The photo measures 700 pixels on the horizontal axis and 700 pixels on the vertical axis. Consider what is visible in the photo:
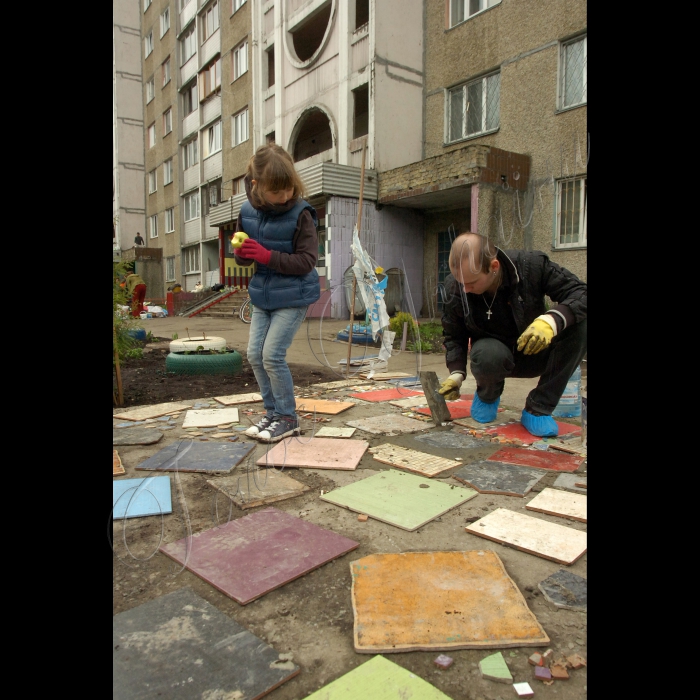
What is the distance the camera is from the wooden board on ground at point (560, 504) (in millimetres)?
1812

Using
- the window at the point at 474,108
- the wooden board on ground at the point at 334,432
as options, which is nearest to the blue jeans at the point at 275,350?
the wooden board on ground at the point at 334,432

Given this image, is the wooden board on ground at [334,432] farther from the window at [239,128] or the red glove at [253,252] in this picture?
the window at [239,128]

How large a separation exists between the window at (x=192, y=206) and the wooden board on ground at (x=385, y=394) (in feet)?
68.3

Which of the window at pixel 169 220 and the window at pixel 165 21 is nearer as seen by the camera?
the window at pixel 165 21

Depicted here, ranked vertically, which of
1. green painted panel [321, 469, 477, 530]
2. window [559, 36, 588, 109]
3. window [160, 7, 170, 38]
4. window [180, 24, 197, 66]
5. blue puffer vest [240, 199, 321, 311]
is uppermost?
window [160, 7, 170, 38]

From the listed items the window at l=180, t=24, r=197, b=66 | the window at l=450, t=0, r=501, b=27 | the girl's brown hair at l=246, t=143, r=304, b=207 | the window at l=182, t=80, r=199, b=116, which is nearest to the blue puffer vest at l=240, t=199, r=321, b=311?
the girl's brown hair at l=246, t=143, r=304, b=207

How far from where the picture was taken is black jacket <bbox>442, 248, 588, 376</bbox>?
275 centimetres

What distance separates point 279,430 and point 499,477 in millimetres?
1236

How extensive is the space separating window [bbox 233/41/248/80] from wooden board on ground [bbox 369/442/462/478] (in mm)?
19376

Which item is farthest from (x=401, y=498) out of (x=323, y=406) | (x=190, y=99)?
(x=190, y=99)

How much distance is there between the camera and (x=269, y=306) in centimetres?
287

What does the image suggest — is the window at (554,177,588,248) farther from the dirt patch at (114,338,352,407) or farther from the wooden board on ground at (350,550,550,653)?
the wooden board on ground at (350,550,550,653)
